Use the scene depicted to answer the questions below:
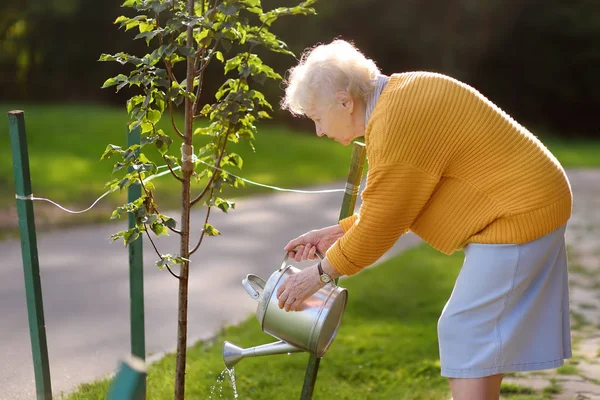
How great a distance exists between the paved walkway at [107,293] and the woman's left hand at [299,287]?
55.5 inches

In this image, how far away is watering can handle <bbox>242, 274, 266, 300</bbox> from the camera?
242 centimetres

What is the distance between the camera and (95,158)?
1062cm

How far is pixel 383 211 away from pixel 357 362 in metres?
1.98

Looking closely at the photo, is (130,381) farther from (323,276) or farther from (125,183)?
(125,183)

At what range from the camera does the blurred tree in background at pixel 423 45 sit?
17484 millimetres

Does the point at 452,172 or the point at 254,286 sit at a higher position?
the point at 452,172

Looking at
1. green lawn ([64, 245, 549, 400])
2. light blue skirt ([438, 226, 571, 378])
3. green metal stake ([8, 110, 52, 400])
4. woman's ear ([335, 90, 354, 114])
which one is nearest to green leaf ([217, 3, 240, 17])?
woman's ear ([335, 90, 354, 114])

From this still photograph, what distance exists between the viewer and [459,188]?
207 centimetres

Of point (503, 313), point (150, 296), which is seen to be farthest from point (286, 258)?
point (150, 296)

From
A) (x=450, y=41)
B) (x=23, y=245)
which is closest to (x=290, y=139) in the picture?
(x=450, y=41)

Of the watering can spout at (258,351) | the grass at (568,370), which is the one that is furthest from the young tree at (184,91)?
the grass at (568,370)

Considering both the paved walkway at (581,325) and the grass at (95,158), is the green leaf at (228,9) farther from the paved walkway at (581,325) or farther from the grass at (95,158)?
the grass at (95,158)

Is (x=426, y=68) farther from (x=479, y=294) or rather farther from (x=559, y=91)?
(x=479, y=294)

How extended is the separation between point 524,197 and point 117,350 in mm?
2603
